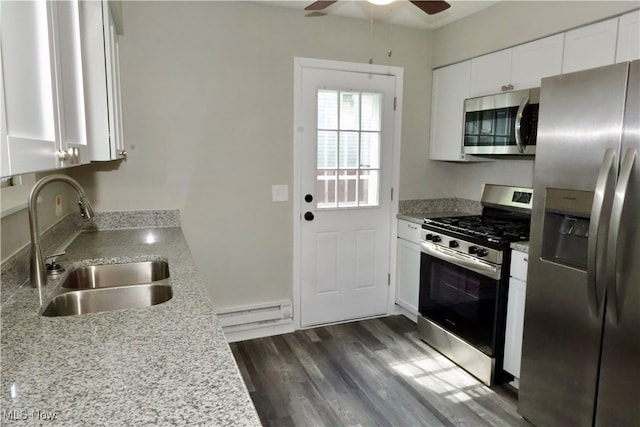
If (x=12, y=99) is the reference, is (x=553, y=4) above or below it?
above

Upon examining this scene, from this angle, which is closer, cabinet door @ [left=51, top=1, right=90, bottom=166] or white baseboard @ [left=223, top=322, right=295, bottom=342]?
cabinet door @ [left=51, top=1, right=90, bottom=166]

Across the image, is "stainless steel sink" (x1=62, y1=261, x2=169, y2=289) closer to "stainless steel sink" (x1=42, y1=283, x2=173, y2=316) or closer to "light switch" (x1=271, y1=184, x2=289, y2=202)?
"stainless steel sink" (x1=42, y1=283, x2=173, y2=316)

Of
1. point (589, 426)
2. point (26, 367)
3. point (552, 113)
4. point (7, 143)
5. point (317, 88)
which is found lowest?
point (589, 426)

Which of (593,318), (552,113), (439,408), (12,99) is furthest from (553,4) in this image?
(12,99)

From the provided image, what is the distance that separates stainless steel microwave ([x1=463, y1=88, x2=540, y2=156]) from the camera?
256 cm

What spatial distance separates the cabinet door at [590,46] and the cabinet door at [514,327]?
1335mm

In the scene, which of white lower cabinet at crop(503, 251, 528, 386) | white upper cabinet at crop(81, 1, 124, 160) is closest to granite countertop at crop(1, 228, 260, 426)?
white upper cabinet at crop(81, 1, 124, 160)

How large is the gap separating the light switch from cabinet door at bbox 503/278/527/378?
67.4 inches

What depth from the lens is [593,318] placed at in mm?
1810

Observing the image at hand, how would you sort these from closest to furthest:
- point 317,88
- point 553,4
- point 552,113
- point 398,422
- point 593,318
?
point 593,318
point 552,113
point 398,422
point 553,4
point 317,88

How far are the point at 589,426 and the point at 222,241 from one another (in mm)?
2462

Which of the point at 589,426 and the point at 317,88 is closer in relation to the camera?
the point at 589,426

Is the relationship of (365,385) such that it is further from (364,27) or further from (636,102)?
(364,27)

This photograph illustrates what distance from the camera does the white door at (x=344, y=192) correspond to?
323cm
